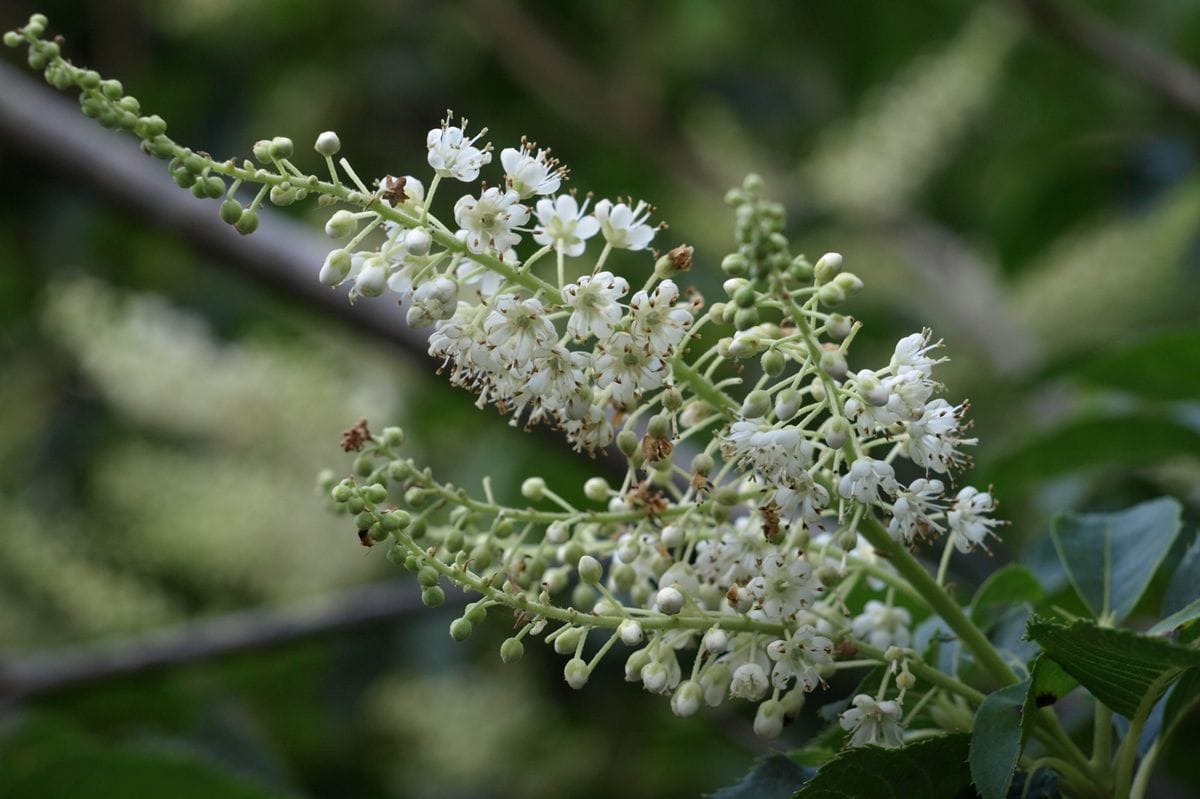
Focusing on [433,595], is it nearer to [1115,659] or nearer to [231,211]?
[231,211]

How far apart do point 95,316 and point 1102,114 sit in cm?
330

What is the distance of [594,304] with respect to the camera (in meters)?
1.24

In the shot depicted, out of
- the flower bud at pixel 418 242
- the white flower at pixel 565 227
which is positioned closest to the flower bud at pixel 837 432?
the white flower at pixel 565 227

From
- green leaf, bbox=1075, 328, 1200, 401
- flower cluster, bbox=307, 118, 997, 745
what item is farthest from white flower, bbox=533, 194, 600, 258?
green leaf, bbox=1075, 328, 1200, 401

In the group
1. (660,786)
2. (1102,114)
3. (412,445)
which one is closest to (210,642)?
(412,445)

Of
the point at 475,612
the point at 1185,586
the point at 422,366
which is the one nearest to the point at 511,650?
the point at 475,612

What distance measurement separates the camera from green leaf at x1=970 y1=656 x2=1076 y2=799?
123cm

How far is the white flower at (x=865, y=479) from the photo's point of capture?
124cm

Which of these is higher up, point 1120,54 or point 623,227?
point 1120,54

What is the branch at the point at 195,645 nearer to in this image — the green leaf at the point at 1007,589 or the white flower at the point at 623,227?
the green leaf at the point at 1007,589

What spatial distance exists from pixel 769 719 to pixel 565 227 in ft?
1.79

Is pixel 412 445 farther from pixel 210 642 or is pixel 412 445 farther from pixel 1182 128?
pixel 1182 128

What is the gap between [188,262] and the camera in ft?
17.0

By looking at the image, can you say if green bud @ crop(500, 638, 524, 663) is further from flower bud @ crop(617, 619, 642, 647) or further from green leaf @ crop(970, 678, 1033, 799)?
green leaf @ crop(970, 678, 1033, 799)
